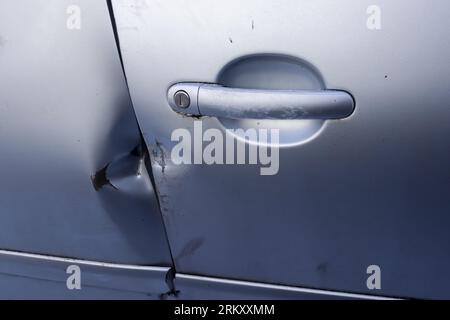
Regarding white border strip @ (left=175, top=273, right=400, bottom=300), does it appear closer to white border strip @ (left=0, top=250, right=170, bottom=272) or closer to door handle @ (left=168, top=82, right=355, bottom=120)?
white border strip @ (left=0, top=250, right=170, bottom=272)

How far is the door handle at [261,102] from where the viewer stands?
1.04 meters

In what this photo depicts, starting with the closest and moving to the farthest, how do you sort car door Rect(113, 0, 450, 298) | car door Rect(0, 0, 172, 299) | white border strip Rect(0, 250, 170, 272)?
car door Rect(113, 0, 450, 298) < car door Rect(0, 0, 172, 299) < white border strip Rect(0, 250, 170, 272)

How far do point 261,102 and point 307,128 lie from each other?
10cm

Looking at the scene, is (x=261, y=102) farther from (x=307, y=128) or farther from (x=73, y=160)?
(x=73, y=160)

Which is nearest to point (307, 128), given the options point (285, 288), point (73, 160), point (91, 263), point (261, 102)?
point (261, 102)

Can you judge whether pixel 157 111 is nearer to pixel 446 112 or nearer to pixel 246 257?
pixel 246 257

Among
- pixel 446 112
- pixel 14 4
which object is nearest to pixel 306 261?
pixel 446 112

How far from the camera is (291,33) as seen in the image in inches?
40.5

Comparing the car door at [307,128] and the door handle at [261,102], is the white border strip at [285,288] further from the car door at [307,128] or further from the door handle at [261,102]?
the door handle at [261,102]

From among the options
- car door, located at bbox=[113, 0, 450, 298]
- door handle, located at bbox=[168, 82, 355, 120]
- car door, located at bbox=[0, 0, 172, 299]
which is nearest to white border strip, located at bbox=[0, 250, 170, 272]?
car door, located at bbox=[0, 0, 172, 299]

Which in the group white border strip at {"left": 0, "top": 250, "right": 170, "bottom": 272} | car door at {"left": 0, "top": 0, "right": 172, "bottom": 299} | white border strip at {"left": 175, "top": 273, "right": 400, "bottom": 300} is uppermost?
car door at {"left": 0, "top": 0, "right": 172, "bottom": 299}

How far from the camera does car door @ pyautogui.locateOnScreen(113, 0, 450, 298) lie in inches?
39.4

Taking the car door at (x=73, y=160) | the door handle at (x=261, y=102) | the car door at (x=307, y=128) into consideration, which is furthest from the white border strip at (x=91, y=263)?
the door handle at (x=261, y=102)
